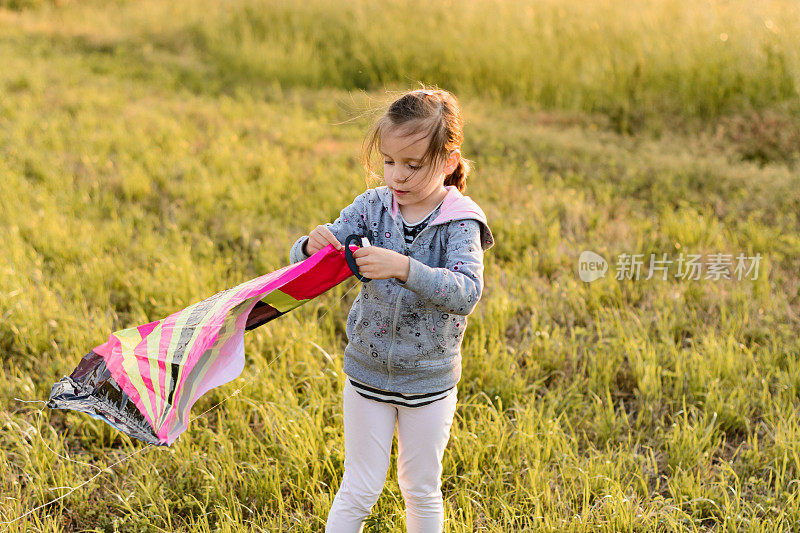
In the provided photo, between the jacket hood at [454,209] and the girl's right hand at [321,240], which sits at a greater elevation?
the jacket hood at [454,209]

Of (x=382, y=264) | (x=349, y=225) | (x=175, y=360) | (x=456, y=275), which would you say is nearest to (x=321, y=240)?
(x=349, y=225)

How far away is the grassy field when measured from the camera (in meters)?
2.85

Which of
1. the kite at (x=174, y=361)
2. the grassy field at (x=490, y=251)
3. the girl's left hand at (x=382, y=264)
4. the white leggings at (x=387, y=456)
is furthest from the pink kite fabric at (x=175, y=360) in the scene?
the grassy field at (x=490, y=251)

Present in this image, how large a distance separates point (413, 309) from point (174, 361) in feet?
2.56

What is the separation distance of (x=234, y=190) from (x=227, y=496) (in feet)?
9.79

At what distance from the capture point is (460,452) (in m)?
2.95

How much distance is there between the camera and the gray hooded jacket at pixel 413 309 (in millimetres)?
2146

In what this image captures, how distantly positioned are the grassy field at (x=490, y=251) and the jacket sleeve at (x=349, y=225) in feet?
3.27

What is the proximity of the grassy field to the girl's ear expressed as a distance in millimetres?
1217

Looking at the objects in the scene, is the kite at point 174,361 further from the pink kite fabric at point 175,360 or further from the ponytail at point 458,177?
the ponytail at point 458,177

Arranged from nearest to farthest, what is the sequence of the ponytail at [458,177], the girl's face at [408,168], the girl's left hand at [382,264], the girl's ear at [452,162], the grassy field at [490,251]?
the girl's left hand at [382,264] < the girl's face at [408,168] < the girl's ear at [452,162] < the ponytail at [458,177] < the grassy field at [490,251]

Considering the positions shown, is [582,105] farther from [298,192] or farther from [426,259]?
[426,259]

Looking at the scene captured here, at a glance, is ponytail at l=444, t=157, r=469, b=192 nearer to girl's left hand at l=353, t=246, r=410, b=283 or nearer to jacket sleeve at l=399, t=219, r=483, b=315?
jacket sleeve at l=399, t=219, r=483, b=315

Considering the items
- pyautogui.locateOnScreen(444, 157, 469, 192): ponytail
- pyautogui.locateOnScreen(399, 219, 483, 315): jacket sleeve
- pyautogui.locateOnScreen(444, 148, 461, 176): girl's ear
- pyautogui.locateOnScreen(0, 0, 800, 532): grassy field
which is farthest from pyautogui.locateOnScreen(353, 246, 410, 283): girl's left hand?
pyautogui.locateOnScreen(0, 0, 800, 532): grassy field
